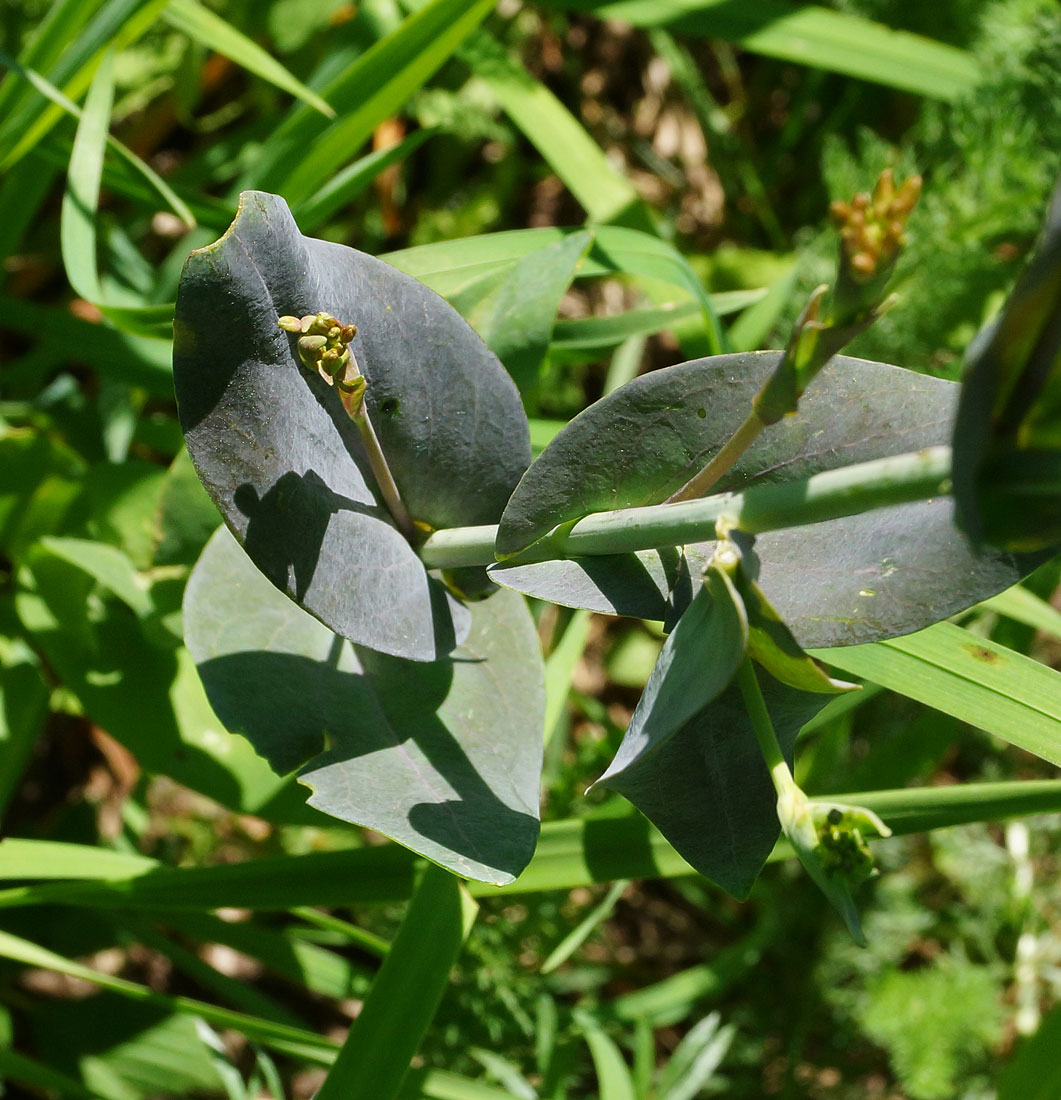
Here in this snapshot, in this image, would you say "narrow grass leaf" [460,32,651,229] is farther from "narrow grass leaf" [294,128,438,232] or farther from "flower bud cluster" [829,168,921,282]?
"flower bud cluster" [829,168,921,282]

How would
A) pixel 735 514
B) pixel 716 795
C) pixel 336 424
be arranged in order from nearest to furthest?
1. pixel 735 514
2. pixel 716 795
3. pixel 336 424

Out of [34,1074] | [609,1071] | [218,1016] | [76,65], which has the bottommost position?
[609,1071]

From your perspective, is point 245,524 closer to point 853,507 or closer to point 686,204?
point 853,507

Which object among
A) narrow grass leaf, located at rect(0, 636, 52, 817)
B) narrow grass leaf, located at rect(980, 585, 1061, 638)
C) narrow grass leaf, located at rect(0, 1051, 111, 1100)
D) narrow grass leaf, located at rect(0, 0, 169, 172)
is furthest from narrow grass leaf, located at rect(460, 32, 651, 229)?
narrow grass leaf, located at rect(0, 1051, 111, 1100)

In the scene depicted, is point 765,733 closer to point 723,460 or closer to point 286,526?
point 723,460

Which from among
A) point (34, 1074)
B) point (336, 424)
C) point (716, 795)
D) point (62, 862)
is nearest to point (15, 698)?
point (62, 862)

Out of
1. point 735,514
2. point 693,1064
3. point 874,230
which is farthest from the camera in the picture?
point 693,1064
